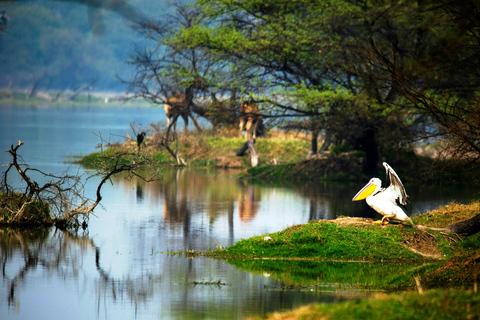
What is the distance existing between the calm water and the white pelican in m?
1.72

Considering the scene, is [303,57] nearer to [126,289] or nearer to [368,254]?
[368,254]

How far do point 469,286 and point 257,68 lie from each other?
23.2 meters

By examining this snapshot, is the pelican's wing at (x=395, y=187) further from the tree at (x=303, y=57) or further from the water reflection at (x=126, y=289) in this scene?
the tree at (x=303, y=57)

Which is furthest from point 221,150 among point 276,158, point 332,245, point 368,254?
point 368,254

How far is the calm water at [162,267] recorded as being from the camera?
31.7 feet

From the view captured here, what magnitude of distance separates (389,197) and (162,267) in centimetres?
511

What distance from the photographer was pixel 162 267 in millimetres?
12461

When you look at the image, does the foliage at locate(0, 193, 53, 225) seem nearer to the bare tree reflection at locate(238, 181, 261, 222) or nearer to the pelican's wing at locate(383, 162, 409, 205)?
the bare tree reflection at locate(238, 181, 261, 222)

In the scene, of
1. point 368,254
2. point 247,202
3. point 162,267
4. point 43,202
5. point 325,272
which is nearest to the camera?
point 325,272

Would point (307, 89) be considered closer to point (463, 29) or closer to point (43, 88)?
point (463, 29)

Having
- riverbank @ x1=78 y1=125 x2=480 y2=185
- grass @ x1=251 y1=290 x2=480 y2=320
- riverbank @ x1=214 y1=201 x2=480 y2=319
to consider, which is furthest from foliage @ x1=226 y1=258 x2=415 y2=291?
riverbank @ x1=78 y1=125 x2=480 y2=185

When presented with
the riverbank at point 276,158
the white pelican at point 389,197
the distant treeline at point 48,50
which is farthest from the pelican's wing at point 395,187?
the distant treeline at point 48,50

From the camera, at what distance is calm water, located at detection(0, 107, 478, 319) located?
31.7ft

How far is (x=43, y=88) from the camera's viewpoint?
429ft
